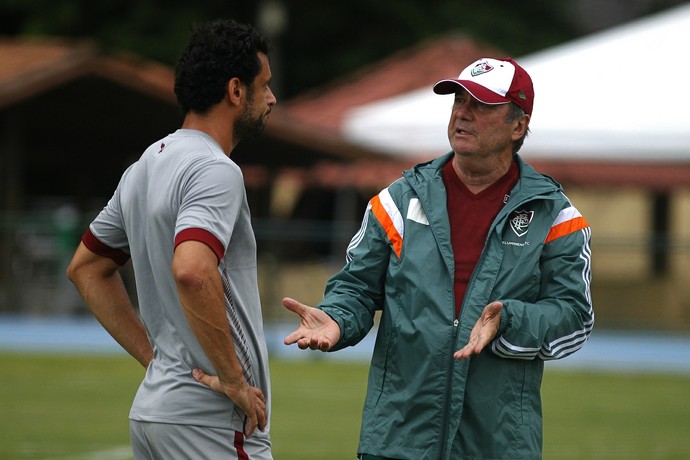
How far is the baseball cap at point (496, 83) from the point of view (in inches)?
185

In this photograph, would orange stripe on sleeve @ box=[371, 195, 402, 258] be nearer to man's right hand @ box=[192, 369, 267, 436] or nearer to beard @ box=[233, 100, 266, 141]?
beard @ box=[233, 100, 266, 141]

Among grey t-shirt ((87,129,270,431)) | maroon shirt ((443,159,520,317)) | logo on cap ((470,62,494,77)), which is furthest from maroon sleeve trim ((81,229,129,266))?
logo on cap ((470,62,494,77))

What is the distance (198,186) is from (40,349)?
14.8 m

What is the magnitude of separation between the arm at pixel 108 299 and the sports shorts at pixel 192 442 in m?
0.45

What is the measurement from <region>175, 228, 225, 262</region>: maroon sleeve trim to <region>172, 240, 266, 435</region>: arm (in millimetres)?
12

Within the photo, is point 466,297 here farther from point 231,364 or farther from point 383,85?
point 383,85

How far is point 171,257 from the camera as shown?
4.33 m

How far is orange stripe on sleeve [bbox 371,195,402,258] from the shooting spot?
4664 millimetres

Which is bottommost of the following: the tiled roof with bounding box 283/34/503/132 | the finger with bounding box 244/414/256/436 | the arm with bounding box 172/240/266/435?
the finger with bounding box 244/414/256/436

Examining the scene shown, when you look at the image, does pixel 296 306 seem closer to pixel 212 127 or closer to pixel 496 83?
pixel 212 127

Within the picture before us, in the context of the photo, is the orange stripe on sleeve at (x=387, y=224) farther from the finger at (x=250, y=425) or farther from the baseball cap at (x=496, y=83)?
the finger at (x=250, y=425)

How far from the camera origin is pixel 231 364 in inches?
168

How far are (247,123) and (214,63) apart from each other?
24cm

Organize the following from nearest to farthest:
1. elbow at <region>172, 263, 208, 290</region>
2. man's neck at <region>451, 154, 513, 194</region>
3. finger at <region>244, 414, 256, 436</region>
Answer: elbow at <region>172, 263, 208, 290</region> < finger at <region>244, 414, 256, 436</region> < man's neck at <region>451, 154, 513, 194</region>
